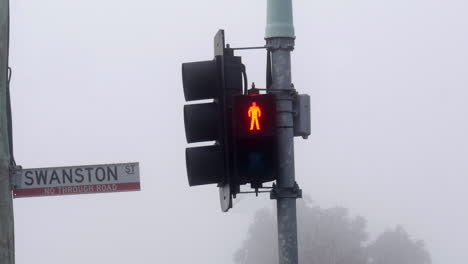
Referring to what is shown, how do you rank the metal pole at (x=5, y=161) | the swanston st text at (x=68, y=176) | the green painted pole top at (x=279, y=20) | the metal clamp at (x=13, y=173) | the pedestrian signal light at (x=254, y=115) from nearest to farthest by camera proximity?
1. the pedestrian signal light at (x=254, y=115)
2. the green painted pole top at (x=279, y=20)
3. the metal pole at (x=5, y=161)
4. the metal clamp at (x=13, y=173)
5. the swanston st text at (x=68, y=176)

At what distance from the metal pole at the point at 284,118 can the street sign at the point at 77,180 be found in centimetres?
150

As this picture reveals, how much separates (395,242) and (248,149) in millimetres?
116716

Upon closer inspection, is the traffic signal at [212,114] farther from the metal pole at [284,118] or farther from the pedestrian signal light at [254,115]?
the metal pole at [284,118]

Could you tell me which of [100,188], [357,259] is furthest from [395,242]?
[100,188]

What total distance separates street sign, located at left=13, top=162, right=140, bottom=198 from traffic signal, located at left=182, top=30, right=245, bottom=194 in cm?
108

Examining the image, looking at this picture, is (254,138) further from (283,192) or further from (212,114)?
(283,192)

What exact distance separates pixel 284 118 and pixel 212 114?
0.58 metres

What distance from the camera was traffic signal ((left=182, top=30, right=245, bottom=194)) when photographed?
878 cm

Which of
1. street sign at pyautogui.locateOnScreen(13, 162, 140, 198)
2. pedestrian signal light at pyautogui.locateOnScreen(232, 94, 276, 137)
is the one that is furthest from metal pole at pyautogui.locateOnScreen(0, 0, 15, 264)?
pedestrian signal light at pyautogui.locateOnScreen(232, 94, 276, 137)

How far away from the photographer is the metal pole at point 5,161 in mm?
9406

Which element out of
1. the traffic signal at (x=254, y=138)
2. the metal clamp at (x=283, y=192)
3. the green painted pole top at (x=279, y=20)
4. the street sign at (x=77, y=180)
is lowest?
the metal clamp at (x=283, y=192)

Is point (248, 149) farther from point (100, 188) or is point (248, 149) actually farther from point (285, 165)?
point (100, 188)

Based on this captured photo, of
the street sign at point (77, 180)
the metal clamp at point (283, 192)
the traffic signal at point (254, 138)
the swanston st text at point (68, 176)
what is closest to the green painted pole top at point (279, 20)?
the traffic signal at point (254, 138)

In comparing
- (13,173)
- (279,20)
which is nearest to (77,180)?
(13,173)
